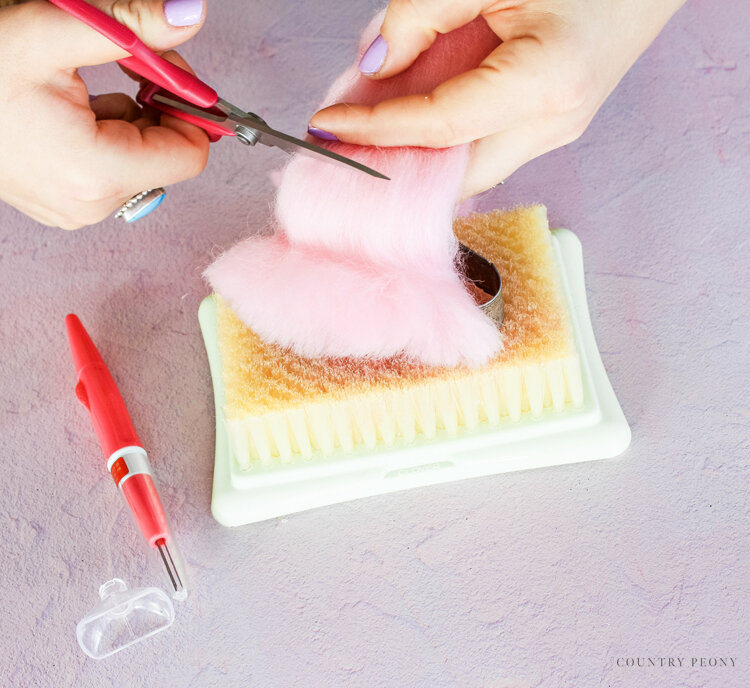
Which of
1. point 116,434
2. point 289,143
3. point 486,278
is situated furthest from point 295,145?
point 116,434

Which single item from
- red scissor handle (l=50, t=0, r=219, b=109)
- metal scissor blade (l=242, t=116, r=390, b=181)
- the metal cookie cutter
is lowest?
the metal cookie cutter

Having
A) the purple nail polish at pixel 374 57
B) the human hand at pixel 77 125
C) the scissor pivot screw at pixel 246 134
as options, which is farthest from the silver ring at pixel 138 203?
the purple nail polish at pixel 374 57

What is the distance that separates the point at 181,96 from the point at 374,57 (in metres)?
0.16

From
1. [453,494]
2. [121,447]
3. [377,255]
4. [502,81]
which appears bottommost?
[453,494]

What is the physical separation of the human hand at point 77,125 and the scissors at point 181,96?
0.05 ft

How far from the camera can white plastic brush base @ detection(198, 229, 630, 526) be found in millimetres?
718

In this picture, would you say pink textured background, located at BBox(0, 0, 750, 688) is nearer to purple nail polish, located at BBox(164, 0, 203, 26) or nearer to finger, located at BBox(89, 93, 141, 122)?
finger, located at BBox(89, 93, 141, 122)

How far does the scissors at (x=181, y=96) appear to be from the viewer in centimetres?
58

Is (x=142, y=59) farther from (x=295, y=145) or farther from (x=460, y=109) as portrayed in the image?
(x=460, y=109)

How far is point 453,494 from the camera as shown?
0.73 m

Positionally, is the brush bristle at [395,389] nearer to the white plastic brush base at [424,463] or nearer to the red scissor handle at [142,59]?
the white plastic brush base at [424,463]

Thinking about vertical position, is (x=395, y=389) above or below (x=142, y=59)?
below

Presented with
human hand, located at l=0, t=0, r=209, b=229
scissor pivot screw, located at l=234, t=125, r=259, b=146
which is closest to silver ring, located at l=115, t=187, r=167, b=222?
human hand, located at l=0, t=0, r=209, b=229

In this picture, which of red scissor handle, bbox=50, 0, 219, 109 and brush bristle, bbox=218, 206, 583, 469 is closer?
red scissor handle, bbox=50, 0, 219, 109
